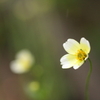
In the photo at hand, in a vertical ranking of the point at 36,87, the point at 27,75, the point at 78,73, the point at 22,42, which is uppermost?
the point at 22,42

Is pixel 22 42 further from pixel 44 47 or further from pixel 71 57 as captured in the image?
pixel 71 57

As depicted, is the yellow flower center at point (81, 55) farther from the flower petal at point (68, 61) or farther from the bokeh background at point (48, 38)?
the bokeh background at point (48, 38)

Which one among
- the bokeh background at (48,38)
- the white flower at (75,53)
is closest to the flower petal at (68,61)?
the white flower at (75,53)

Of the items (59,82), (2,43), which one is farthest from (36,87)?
(2,43)

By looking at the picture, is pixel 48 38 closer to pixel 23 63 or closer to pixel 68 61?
pixel 23 63

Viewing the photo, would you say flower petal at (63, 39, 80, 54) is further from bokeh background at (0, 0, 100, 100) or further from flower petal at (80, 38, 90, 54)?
bokeh background at (0, 0, 100, 100)

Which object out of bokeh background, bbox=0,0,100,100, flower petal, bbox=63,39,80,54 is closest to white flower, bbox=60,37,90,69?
flower petal, bbox=63,39,80,54
